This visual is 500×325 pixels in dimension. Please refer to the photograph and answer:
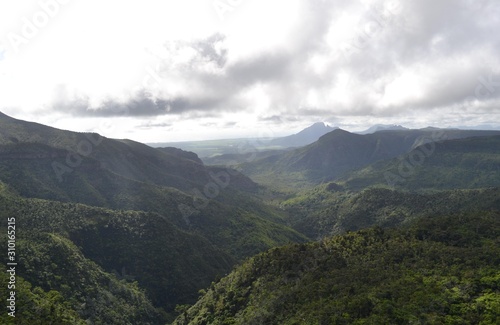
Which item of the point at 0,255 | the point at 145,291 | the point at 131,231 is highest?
the point at 0,255

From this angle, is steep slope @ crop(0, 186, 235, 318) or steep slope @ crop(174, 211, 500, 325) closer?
steep slope @ crop(174, 211, 500, 325)

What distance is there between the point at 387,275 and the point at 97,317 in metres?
97.1

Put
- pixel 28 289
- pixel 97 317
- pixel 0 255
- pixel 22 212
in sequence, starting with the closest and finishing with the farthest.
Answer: pixel 28 289 → pixel 0 255 → pixel 97 317 → pixel 22 212

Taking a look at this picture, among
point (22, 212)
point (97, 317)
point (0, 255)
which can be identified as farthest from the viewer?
point (22, 212)

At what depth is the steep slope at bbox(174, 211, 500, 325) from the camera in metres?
71.2

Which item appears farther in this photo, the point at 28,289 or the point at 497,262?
the point at 28,289

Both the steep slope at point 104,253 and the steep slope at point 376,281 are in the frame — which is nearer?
the steep slope at point 376,281

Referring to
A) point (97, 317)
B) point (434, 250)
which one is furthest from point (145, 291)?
point (434, 250)

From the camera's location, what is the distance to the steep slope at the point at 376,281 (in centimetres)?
7119

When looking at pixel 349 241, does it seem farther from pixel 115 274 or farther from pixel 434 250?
pixel 115 274

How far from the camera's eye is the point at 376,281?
8675 centimetres

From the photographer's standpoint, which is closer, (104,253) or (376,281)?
(376,281)

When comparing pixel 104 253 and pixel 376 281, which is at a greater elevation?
pixel 376 281

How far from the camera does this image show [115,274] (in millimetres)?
149625
